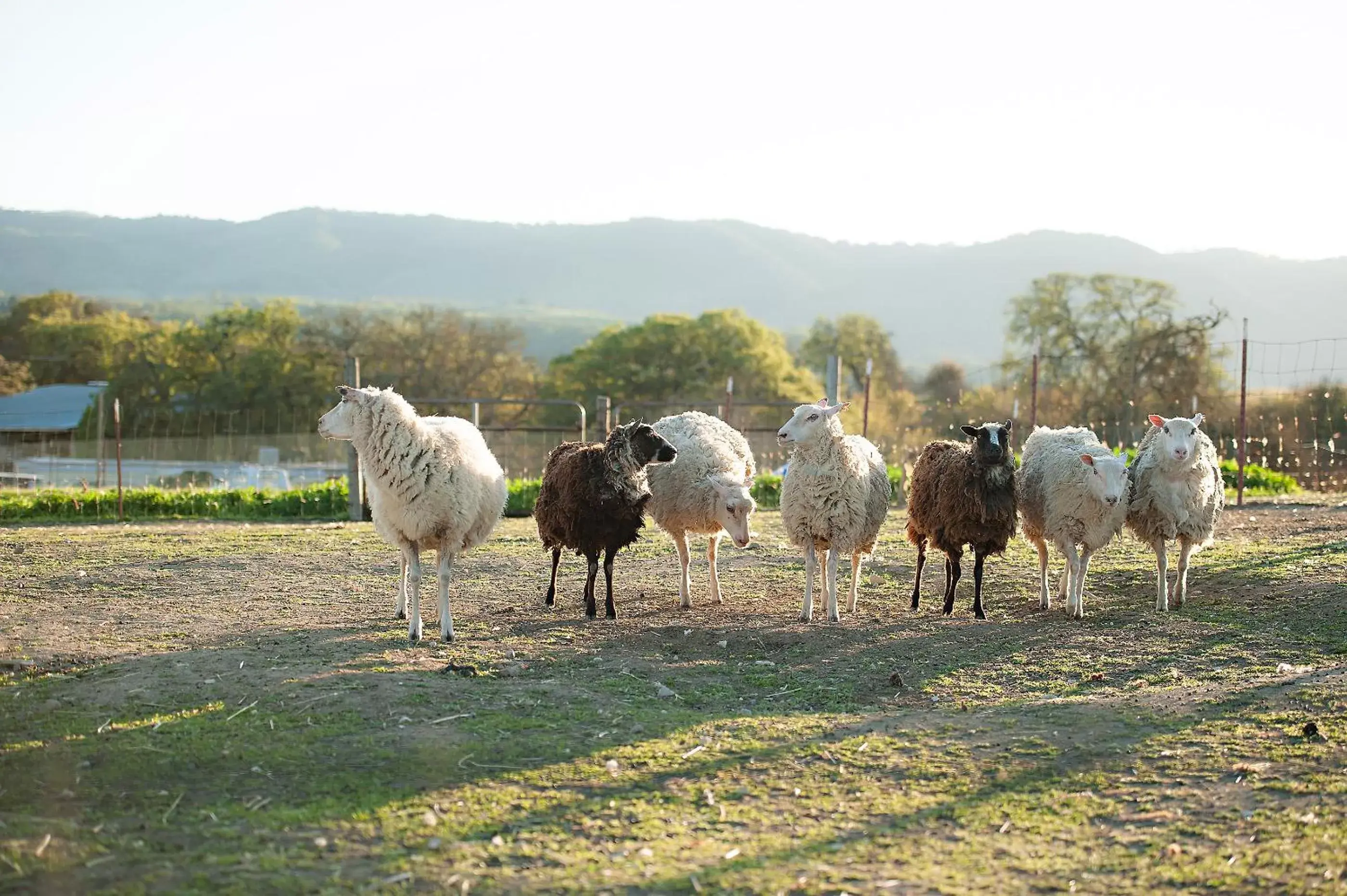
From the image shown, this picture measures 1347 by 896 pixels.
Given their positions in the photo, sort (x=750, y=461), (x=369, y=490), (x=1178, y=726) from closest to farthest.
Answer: (x=1178, y=726)
(x=369, y=490)
(x=750, y=461)

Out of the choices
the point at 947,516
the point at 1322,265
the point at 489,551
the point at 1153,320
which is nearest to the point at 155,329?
the point at 1153,320

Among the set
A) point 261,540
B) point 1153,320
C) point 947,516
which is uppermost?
point 1153,320

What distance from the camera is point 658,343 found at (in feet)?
180

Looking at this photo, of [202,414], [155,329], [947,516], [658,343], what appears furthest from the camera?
[155,329]

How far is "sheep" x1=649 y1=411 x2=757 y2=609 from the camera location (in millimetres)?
9867

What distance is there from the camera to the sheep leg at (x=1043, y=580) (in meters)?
9.87

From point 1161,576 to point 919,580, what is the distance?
6.55 feet

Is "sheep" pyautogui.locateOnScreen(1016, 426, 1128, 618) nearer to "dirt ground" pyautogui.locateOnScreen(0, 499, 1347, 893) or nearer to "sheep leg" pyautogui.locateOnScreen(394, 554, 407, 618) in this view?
"dirt ground" pyautogui.locateOnScreen(0, 499, 1347, 893)

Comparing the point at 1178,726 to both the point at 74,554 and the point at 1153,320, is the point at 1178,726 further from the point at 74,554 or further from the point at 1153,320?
the point at 1153,320

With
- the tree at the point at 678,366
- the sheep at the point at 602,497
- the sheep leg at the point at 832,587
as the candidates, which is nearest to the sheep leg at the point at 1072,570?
the sheep leg at the point at 832,587

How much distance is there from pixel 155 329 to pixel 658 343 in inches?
1066

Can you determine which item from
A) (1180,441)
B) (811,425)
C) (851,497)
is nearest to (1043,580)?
(1180,441)

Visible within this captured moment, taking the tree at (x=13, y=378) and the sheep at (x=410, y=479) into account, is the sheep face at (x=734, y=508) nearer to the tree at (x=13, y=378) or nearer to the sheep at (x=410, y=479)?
the sheep at (x=410, y=479)

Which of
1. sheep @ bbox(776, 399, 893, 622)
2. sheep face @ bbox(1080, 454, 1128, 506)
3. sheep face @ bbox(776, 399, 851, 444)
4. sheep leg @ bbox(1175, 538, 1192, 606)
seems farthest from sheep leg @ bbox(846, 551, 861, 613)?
sheep leg @ bbox(1175, 538, 1192, 606)
